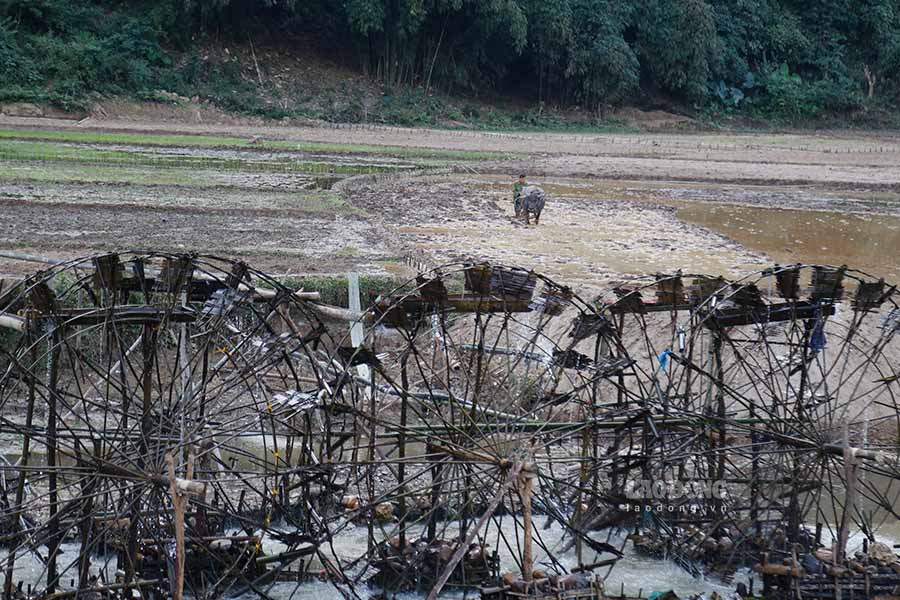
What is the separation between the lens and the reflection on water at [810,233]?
24.9 metres

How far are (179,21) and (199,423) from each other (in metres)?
48.8

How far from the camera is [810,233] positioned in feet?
93.5

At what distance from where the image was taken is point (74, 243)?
73.0ft

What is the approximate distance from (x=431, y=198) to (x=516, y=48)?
85.5 ft

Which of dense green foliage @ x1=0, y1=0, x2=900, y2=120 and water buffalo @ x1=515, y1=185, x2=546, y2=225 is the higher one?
dense green foliage @ x1=0, y1=0, x2=900, y2=120

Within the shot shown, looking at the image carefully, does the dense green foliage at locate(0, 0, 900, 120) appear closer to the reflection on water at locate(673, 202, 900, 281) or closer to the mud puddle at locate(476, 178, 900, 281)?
the mud puddle at locate(476, 178, 900, 281)

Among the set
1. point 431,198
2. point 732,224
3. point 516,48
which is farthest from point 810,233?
point 516,48

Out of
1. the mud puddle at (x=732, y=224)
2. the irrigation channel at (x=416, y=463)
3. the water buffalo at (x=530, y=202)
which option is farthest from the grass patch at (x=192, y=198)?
the irrigation channel at (x=416, y=463)

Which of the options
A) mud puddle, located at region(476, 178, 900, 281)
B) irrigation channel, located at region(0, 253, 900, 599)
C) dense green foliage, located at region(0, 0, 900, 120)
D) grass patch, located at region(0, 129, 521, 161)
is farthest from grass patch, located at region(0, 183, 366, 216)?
dense green foliage, located at region(0, 0, 900, 120)

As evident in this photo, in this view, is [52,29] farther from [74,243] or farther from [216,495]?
[216,495]

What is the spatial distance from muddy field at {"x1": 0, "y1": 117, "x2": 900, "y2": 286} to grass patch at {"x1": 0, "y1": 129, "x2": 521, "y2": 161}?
0.48 feet

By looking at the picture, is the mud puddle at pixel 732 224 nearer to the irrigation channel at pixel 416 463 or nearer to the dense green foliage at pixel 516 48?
the irrigation channel at pixel 416 463

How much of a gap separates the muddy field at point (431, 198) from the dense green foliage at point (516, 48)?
5607mm

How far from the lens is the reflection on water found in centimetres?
2491
